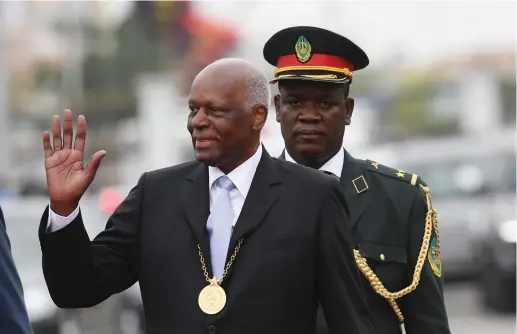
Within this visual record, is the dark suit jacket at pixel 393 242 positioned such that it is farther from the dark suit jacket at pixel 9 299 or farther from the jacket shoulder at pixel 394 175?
the dark suit jacket at pixel 9 299

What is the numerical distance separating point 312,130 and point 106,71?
201ft

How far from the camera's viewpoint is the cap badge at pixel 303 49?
509 centimetres

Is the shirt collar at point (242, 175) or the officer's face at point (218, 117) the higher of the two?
the officer's face at point (218, 117)

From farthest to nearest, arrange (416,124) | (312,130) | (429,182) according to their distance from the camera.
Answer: (416,124) → (429,182) → (312,130)

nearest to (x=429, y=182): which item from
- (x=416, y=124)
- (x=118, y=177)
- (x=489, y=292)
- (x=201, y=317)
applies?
(x=489, y=292)

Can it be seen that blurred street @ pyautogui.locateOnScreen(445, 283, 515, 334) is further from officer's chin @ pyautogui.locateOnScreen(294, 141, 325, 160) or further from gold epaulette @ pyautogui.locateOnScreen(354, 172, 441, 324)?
officer's chin @ pyautogui.locateOnScreen(294, 141, 325, 160)

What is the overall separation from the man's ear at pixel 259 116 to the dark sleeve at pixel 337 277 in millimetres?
315

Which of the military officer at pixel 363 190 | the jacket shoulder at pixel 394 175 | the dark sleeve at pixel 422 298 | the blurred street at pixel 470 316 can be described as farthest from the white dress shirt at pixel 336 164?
the blurred street at pixel 470 316

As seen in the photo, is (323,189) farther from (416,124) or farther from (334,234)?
(416,124)

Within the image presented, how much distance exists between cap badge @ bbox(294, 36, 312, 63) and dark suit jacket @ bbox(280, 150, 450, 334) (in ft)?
1.42

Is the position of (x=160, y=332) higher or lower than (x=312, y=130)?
lower

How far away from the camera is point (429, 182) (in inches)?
699

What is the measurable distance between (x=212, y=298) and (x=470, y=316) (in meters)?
11.9

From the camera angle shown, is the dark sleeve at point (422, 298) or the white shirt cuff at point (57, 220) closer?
the white shirt cuff at point (57, 220)
